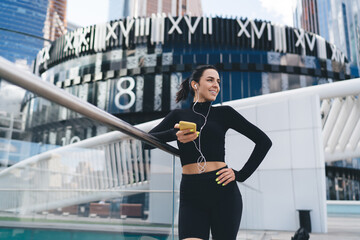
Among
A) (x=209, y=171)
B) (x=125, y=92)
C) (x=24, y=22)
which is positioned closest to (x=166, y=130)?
(x=209, y=171)

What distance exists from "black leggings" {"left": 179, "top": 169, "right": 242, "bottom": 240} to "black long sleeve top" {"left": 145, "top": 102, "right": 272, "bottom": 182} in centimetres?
15

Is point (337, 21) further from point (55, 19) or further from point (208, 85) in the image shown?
point (208, 85)

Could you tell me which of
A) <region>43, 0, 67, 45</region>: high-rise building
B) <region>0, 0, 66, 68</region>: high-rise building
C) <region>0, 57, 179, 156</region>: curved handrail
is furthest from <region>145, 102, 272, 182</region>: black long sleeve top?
<region>43, 0, 67, 45</region>: high-rise building

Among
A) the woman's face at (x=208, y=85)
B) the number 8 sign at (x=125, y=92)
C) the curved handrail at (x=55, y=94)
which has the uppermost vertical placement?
the number 8 sign at (x=125, y=92)

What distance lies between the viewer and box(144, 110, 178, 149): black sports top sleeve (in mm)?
2520

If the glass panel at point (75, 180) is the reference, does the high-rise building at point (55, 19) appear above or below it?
above

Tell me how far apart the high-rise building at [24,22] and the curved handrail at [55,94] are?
12688 cm

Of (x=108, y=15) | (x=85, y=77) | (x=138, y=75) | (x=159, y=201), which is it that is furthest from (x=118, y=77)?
(x=108, y=15)

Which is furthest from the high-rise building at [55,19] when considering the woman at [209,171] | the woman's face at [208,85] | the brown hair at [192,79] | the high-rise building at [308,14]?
the woman at [209,171]

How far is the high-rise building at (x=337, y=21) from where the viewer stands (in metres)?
118

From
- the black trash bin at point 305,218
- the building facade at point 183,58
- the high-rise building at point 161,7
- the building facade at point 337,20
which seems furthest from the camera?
the building facade at point 337,20

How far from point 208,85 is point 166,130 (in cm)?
52

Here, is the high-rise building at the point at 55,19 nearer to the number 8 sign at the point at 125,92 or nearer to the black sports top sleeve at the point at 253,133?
the number 8 sign at the point at 125,92

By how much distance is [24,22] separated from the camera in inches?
4796
